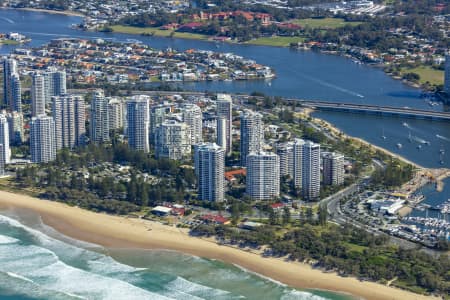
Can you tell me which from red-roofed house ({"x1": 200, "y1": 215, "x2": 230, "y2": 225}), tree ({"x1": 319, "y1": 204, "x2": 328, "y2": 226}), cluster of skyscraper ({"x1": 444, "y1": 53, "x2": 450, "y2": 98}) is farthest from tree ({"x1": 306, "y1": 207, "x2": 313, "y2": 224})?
cluster of skyscraper ({"x1": 444, "y1": 53, "x2": 450, "y2": 98})

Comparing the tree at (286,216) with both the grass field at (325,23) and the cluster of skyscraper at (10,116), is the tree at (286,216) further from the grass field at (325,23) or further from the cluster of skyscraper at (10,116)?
the grass field at (325,23)

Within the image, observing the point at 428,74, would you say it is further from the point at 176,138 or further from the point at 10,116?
the point at 10,116

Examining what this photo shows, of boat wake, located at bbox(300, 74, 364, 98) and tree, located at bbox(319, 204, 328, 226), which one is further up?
boat wake, located at bbox(300, 74, 364, 98)

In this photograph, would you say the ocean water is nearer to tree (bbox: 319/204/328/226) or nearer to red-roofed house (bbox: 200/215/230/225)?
red-roofed house (bbox: 200/215/230/225)

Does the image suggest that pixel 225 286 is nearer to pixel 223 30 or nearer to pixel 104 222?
pixel 104 222

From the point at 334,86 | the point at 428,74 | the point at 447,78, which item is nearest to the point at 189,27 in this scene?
the point at 334,86
